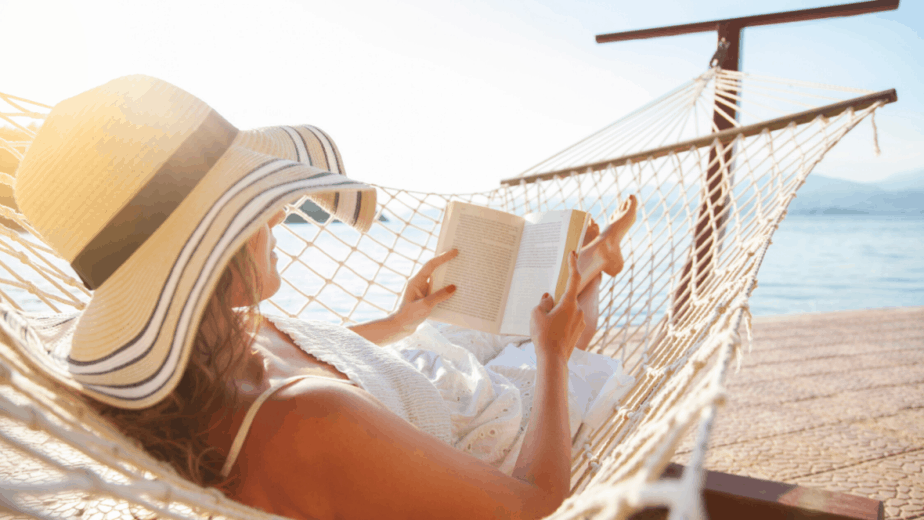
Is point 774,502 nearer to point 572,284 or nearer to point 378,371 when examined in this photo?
point 572,284

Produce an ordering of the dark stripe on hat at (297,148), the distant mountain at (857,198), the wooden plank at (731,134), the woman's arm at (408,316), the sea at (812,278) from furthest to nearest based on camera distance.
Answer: the distant mountain at (857,198) < the sea at (812,278) < the wooden plank at (731,134) < the woman's arm at (408,316) < the dark stripe on hat at (297,148)

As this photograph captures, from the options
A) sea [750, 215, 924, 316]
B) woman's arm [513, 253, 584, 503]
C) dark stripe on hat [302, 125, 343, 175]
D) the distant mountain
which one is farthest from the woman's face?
the distant mountain

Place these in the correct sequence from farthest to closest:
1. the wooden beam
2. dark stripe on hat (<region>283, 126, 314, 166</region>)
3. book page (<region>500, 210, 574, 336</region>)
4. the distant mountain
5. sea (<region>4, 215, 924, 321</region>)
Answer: the distant mountain
sea (<region>4, 215, 924, 321</region>)
the wooden beam
book page (<region>500, 210, 574, 336</region>)
dark stripe on hat (<region>283, 126, 314, 166</region>)

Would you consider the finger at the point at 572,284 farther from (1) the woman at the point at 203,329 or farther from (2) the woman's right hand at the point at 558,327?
(1) the woman at the point at 203,329

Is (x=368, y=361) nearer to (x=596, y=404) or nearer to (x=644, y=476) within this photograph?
(x=596, y=404)

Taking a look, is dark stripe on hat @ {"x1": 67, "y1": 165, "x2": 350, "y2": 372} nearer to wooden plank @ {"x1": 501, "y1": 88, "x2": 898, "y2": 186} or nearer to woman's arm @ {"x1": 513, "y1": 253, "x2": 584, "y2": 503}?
woman's arm @ {"x1": 513, "y1": 253, "x2": 584, "y2": 503}

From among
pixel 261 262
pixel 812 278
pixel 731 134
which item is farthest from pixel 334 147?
pixel 812 278

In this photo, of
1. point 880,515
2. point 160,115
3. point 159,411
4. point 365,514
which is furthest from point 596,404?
point 160,115

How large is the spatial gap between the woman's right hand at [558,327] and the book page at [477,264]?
28 centimetres

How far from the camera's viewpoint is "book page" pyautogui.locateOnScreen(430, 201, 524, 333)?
1137 millimetres

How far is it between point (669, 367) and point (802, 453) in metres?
0.98

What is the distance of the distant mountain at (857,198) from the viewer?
1994 centimetres

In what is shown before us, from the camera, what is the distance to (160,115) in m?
0.51

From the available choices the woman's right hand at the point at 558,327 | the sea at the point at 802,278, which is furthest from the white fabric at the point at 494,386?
the sea at the point at 802,278
